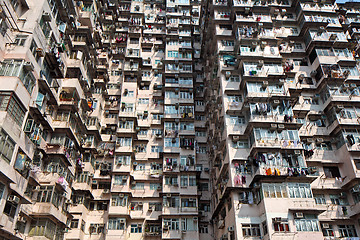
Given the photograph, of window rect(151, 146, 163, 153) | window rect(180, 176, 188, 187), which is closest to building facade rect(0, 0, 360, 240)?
window rect(180, 176, 188, 187)

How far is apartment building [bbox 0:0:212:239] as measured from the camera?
18.5 m

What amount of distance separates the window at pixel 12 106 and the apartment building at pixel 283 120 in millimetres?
15949

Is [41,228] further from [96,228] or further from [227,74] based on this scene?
[227,74]

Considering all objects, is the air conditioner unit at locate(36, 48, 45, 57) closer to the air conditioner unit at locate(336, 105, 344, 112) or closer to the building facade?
the building facade

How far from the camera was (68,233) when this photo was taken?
2512 cm

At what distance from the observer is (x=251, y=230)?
858 inches

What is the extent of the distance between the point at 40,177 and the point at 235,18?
24593 millimetres

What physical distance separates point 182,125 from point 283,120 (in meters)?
11.9

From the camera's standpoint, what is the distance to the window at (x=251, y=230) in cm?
2162

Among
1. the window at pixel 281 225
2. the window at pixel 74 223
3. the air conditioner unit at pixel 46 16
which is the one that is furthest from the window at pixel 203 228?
the air conditioner unit at pixel 46 16

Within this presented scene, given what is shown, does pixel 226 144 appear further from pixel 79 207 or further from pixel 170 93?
pixel 79 207

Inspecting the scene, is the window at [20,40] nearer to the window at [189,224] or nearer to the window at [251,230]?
the window at [189,224]

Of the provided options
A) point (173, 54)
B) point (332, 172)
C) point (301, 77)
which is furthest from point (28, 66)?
point (332, 172)

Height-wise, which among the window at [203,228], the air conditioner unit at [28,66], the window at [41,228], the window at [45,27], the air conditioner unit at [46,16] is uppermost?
the air conditioner unit at [46,16]
